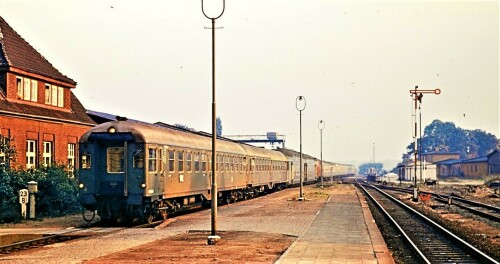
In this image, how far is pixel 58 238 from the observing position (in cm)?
2127

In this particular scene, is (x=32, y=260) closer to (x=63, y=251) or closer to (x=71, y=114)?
(x=63, y=251)

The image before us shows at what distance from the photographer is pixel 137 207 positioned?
2547 centimetres

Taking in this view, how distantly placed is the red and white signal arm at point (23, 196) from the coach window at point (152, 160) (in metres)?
6.10

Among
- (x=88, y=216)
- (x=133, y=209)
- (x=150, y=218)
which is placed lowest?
(x=88, y=216)

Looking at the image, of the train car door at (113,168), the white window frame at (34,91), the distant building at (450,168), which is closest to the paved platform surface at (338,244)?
the train car door at (113,168)

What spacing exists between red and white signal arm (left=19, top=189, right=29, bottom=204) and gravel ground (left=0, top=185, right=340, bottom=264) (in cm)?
136

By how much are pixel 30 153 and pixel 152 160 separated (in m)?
14.2

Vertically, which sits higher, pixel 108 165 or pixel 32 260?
pixel 108 165

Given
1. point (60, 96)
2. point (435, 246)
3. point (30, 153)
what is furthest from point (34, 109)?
point (435, 246)

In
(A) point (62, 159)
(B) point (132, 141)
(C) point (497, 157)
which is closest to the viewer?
(B) point (132, 141)

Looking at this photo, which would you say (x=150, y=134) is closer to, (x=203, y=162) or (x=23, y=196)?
(x=23, y=196)

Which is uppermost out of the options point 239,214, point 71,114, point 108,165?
point 71,114

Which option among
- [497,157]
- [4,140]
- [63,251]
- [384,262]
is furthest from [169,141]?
[497,157]

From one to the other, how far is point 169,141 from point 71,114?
57.2ft
